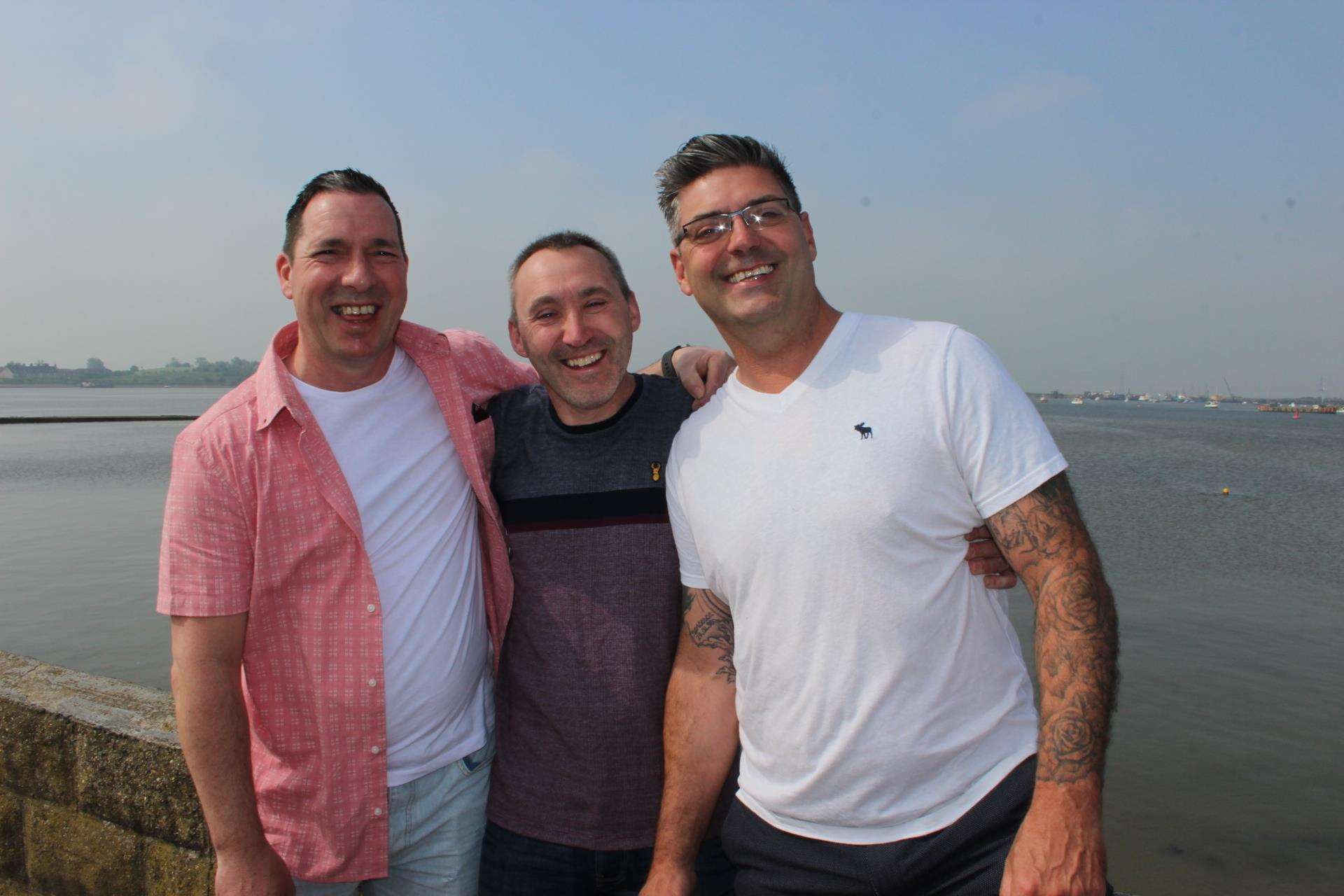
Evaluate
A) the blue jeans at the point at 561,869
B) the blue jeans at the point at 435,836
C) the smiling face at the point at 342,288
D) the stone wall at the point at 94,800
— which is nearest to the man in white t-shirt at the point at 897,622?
the blue jeans at the point at 561,869

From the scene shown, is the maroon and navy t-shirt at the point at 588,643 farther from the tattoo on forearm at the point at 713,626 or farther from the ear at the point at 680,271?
the ear at the point at 680,271

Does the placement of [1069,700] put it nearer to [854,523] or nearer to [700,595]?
[854,523]

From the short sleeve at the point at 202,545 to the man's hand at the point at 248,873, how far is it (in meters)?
0.67

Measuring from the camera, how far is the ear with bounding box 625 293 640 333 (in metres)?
3.08

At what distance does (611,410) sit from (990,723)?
5.13 ft

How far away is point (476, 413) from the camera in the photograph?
303cm

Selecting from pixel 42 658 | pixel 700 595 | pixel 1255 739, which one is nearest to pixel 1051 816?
pixel 700 595

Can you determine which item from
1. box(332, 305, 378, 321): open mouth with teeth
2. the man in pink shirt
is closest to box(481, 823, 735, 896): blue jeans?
the man in pink shirt

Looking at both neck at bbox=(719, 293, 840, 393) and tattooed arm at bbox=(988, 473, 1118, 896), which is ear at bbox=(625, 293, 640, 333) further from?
tattooed arm at bbox=(988, 473, 1118, 896)

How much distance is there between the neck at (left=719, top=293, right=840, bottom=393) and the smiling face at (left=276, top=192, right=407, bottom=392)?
3.96 ft

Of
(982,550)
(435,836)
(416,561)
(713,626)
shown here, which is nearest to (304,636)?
(416,561)

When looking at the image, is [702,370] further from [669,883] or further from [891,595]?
[669,883]

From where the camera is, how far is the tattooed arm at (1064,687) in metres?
1.90

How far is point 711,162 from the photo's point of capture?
2662 mm
